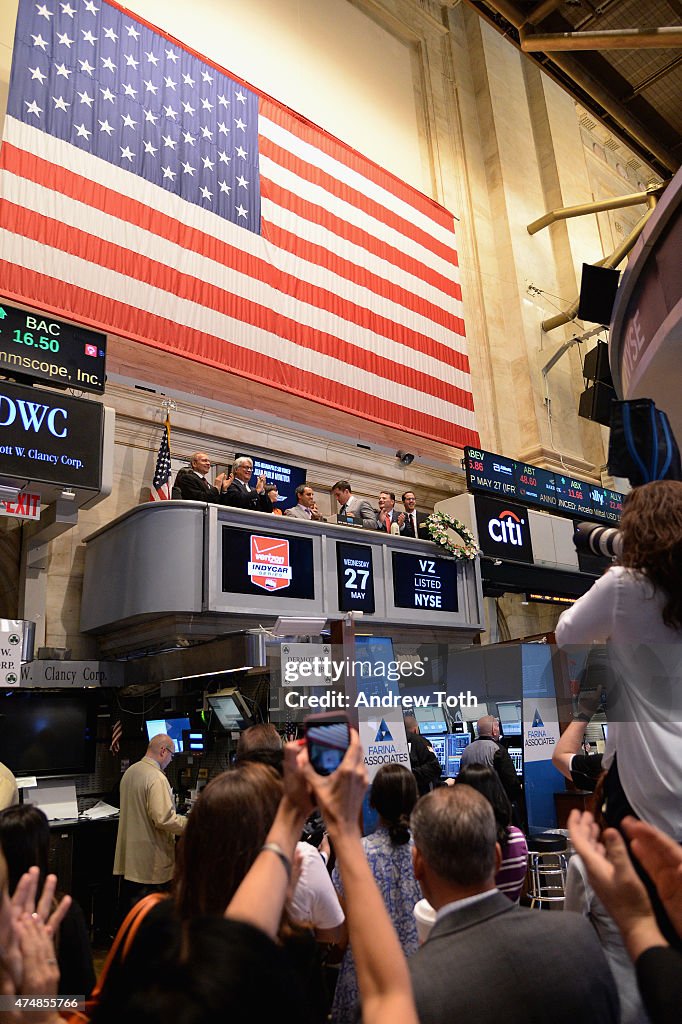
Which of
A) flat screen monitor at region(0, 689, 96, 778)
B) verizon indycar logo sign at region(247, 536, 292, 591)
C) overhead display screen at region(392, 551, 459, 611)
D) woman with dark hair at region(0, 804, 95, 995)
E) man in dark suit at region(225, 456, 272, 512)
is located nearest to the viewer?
woman with dark hair at region(0, 804, 95, 995)

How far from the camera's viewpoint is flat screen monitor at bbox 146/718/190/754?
8688 millimetres

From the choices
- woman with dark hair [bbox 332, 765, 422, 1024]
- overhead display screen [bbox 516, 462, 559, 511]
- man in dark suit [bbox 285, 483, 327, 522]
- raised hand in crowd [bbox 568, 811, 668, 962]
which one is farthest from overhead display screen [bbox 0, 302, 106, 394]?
overhead display screen [bbox 516, 462, 559, 511]

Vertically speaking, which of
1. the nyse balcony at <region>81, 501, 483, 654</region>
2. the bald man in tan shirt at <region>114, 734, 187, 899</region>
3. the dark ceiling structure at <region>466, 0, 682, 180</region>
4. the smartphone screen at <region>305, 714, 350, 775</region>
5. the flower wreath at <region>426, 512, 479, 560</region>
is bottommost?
the bald man in tan shirt at <region>114, 734, 187, 899</region>

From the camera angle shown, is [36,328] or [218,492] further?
[218,492]

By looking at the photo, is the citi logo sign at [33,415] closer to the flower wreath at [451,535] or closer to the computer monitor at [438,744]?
the computer monitor at [438,744]

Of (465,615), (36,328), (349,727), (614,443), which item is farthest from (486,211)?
(349,727)

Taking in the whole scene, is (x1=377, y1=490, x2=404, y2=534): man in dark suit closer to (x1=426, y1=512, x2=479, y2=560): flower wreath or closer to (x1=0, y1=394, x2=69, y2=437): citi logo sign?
(x1=426, y1=512, x2=479, y2=560): flower wreath

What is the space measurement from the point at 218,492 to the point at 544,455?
338 inches

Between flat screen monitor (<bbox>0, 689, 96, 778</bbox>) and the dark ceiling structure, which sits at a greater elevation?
the dark ceiling structure

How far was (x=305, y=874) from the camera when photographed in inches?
102

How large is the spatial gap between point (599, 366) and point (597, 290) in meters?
7.13

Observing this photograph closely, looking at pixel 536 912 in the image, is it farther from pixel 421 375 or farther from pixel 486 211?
pixel 486 211

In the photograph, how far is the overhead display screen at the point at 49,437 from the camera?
6957 millimetres

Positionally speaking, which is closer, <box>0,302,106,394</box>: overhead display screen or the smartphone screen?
the smartphone screen
